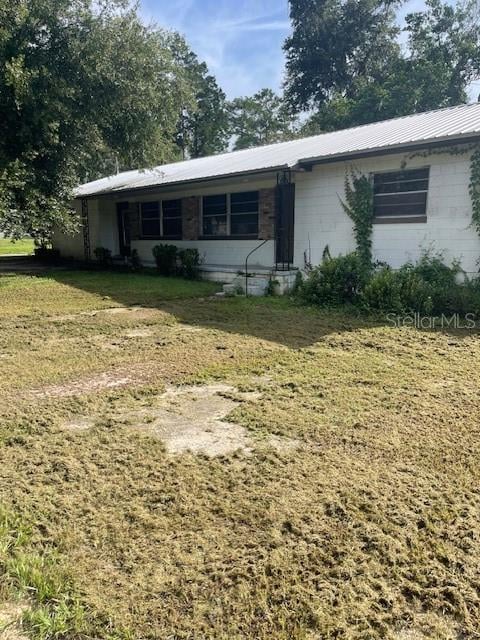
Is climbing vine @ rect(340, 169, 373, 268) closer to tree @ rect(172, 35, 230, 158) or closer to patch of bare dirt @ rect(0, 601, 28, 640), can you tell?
patch of bare dirt @ rect(0, 601, 28, 640)

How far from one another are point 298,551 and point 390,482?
34.2 inches

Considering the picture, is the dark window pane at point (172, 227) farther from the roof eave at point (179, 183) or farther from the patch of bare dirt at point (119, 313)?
the patch of bare dirt at point (119, 313)

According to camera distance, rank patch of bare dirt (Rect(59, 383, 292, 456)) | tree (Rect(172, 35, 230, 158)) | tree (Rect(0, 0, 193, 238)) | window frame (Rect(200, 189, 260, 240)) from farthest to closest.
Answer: tree (Rect(172, 35, 230, 158))
window frame (Rect(200, 189, 260, 240))
tree (Rect(0, 0, 193, 238))
patch of bare dirt (Rect(59, 383, 292, 456))

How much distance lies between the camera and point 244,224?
42.0 ft

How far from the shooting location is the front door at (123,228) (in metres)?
17.4

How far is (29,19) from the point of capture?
11.2 meters

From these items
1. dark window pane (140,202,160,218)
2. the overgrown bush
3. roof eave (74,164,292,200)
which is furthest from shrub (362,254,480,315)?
dark window pane (140,202,160,218)

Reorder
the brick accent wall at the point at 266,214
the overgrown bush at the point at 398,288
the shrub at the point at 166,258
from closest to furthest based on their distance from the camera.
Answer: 1. the overgrown bush at the point at 398,288
2. the brick accent wall at the point at 266,214
3. the shrub at the point at 166,258

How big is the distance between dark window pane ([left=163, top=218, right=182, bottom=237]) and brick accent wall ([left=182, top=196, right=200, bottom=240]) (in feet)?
1.36

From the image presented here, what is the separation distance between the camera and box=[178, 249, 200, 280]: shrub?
13.1 m

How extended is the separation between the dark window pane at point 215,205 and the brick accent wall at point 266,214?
1485 mm

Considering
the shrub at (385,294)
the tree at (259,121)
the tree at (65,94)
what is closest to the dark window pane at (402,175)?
the shrub at (385,294)

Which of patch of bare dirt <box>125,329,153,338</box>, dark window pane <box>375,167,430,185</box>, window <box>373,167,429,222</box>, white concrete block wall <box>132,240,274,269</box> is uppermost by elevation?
dark window pane <box>375,167,430,185</box>

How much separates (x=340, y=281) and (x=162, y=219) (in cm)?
865
